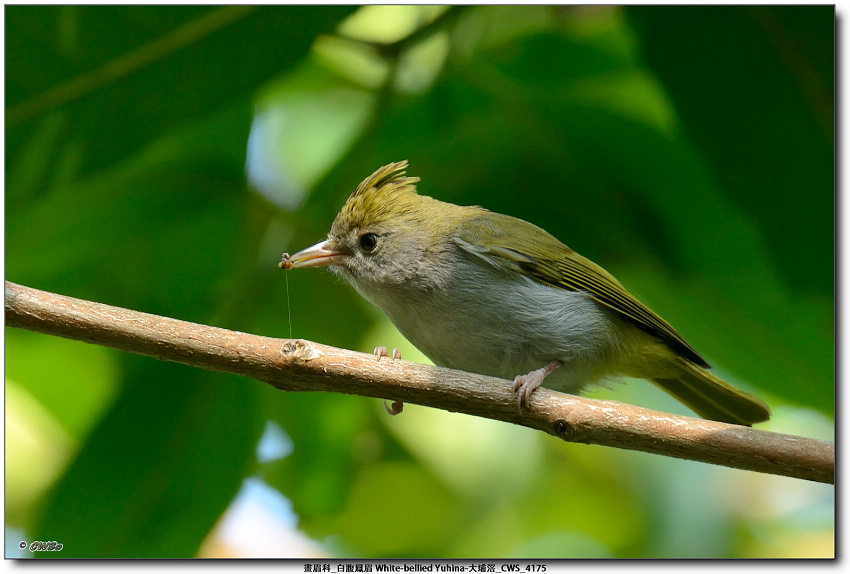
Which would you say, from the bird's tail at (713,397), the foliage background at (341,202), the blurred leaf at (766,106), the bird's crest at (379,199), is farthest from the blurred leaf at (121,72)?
the bird's tail at (713,397)

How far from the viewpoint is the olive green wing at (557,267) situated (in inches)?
99.0

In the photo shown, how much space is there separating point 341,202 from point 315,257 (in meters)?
0.29

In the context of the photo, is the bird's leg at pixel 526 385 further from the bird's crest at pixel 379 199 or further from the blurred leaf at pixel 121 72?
the blurred leaf at pixel 121 72

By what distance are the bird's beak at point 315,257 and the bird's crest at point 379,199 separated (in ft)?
0.37

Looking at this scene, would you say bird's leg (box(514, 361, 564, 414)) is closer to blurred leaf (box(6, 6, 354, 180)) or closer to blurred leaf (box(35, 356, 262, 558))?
blurred leaf (box(35, 356, 262, 558))

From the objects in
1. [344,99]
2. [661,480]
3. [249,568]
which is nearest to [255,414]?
[249,568]

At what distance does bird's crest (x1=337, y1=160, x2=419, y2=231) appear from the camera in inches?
104

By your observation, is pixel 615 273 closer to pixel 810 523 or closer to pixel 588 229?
pixel 588 229

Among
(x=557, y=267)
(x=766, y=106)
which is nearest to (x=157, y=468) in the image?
(x=557, y=267)

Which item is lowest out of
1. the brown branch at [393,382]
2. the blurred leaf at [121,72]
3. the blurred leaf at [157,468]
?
the blurred leaf at [157,468]

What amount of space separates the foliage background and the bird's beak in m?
0.16

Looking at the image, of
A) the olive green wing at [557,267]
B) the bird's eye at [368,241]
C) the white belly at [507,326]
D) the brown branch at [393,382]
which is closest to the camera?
the brown branch at [393,382]

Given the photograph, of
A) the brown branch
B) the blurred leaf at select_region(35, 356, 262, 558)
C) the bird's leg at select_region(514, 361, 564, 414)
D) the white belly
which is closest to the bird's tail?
the white belly

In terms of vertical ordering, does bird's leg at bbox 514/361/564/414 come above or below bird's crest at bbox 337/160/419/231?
below
